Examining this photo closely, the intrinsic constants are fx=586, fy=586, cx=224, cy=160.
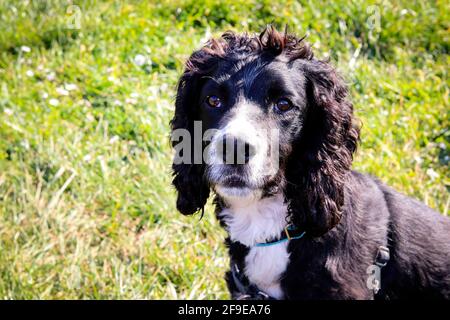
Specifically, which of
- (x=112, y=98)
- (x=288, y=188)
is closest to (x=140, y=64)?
(x=112, y=98)

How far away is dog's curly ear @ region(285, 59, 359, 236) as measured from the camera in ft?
10.2

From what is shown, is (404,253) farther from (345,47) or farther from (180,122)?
(345,47)

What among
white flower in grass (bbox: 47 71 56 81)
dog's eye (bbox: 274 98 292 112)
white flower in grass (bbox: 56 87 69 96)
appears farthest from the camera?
white flower in grass (bbox: 47 71 56 81)

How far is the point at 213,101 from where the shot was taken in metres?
3.18

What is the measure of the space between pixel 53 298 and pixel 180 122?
1.52 m

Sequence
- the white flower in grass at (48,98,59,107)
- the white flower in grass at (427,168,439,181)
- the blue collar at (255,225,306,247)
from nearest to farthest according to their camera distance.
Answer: the blue collar at (255,225,306,247) → the white flower in grass at (427,168,439,181) → the white flower in grass at (48,98,59,107)

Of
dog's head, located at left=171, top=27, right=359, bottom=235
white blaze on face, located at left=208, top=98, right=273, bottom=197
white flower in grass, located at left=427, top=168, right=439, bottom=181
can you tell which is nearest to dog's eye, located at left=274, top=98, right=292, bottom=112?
dog's head, located at left=171, top=27, right=359, bottom=235

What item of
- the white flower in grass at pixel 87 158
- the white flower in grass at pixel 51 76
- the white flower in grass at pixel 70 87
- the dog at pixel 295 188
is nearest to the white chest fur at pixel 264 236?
the dog at pixel 295 188

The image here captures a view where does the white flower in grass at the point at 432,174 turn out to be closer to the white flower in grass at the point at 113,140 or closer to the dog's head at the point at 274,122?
the dog's head at the point at 274,122

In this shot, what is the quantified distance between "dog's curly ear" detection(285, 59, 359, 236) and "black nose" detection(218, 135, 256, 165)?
0.41 metres

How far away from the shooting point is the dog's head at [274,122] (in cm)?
298

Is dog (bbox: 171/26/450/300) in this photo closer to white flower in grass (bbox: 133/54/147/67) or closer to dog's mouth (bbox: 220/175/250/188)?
dog's mouth (bbox: 220/175/250/188)

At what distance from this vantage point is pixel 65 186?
4609 mm
